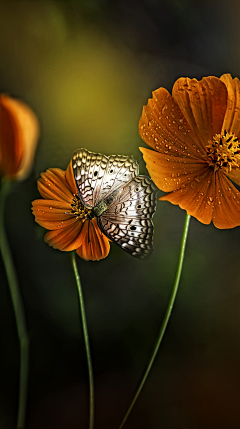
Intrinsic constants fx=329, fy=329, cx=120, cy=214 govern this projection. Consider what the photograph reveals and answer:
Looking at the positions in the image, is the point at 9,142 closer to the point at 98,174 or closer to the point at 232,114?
the point at 98,174

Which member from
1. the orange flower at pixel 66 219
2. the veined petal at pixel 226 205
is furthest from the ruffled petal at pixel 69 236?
the veined petal at pixel 226 205

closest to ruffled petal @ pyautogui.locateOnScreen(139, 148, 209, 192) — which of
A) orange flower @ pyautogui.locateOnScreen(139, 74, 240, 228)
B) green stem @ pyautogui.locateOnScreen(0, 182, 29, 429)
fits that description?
orange flower @ pyautogui.locateOnScreen(139, 74, 240, 228)

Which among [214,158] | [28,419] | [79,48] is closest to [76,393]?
[28,419]

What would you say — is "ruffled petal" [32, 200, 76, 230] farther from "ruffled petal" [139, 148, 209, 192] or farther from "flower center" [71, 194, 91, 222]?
"ruffled petal" [139, 148, 209, 192]

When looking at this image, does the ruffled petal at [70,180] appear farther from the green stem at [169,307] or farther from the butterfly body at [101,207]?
the green stem at [169,307]

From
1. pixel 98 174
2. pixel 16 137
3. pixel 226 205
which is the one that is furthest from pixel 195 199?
pixel 16 137

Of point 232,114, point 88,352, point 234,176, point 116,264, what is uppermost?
point 232,114

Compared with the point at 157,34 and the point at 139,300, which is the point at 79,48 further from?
the point at 139,300
